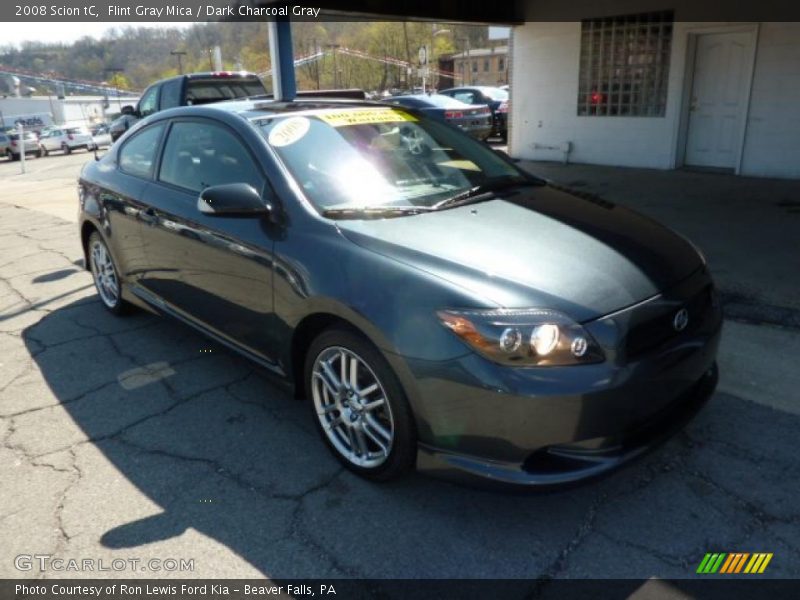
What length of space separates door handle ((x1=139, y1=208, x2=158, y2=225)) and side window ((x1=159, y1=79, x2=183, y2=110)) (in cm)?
669

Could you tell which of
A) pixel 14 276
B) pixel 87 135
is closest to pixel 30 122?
pixel 87 135

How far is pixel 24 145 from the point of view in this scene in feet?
95.3

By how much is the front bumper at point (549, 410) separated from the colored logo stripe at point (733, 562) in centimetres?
43

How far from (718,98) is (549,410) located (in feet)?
32.3

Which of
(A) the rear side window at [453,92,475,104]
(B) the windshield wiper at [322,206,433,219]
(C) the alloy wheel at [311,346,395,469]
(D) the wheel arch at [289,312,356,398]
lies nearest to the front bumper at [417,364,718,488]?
(C) the alloy wheel at [311,346,395,469]

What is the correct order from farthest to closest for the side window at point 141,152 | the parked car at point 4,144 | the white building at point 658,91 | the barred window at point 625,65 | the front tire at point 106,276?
1. the parked car at point 4,144
2. the barred window at point 625,65
3. the white building at point 658,91
4. the front tire at point 106,276
5. the side window at point 141,152

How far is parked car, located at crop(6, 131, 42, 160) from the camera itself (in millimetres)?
29000

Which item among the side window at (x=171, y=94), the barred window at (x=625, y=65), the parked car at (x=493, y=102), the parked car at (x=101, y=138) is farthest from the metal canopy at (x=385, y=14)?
the parked car at (x=101, y=138)

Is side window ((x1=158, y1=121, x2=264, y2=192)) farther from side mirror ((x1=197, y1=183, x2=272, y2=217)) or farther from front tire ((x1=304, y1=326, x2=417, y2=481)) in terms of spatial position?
front tire ((x1=304, y1=326, x2=417, y2=481))

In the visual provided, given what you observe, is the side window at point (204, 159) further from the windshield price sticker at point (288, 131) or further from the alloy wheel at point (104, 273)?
the alloy wheel at point (104, 273)

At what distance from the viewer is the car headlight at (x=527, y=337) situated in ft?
7.05

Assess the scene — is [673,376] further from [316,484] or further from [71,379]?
[71,379]

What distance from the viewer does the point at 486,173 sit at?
3.56 metres

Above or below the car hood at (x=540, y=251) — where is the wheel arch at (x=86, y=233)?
below
